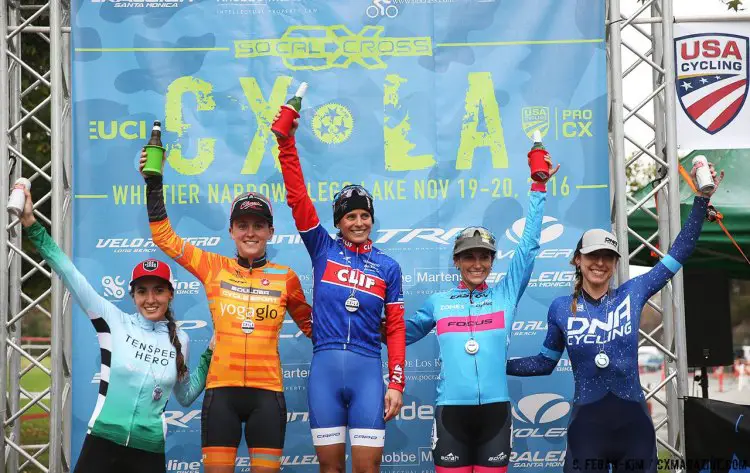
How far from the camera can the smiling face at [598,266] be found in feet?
13.7

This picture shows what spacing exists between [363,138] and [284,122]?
Answer: 4.18 feet

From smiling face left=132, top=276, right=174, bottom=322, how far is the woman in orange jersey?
1.03 ft

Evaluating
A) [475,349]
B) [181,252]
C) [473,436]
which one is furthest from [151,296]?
[473,436]

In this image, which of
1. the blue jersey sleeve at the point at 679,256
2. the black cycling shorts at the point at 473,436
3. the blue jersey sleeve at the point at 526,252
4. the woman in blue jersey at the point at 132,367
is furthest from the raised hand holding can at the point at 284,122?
the blue jersey sleeve at the point at 679,256

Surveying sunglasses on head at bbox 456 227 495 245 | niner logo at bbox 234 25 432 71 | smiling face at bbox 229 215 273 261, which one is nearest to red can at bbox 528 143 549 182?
sunglasses on head at bbox 456 227 495 245

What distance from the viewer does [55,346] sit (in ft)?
16.6

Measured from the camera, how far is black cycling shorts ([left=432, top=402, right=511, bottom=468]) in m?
4.04

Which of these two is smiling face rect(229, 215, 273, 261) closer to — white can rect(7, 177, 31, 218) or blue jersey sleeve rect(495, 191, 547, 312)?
white can rect(7, 177, 31, 218)

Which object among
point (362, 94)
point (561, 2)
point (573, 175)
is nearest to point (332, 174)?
point (362, 94)

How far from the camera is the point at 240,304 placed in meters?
4.22

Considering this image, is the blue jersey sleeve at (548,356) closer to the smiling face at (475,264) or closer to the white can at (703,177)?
the smiling face at (475,264)

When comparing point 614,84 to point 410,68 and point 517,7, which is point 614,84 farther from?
point 410,68

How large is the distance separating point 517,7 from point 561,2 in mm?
295

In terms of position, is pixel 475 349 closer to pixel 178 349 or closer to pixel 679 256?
pixel 679 256
